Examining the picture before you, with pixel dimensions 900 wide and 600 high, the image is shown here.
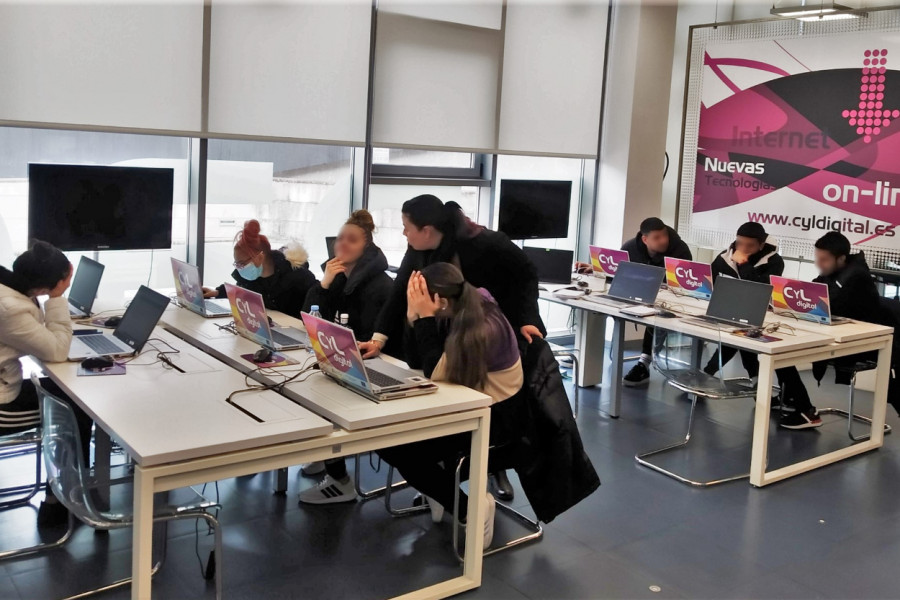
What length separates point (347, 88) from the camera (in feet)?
19.4

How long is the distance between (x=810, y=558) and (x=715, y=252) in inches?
179

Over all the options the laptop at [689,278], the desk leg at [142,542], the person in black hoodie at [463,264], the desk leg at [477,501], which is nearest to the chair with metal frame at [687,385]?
the laptop at [689,278]

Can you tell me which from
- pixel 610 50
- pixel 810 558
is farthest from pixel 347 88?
pixel 810 558

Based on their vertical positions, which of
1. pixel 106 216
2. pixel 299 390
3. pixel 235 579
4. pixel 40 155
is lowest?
pixel 235 579

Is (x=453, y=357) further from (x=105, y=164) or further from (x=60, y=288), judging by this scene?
(x=105, y=164)

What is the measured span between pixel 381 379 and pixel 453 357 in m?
0.27

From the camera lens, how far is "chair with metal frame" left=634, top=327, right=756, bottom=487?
457 cm

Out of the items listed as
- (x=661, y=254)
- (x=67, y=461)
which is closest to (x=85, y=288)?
(x=67, y=461)

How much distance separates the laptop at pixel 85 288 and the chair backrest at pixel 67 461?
58.3 inches

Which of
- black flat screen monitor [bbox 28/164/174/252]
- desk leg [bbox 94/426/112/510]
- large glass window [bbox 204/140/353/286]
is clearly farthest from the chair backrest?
large glass window [bbox 204/140/353/286]

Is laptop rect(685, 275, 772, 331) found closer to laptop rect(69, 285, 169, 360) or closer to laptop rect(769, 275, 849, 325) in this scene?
laptop rect(769, 275, 849, 325)

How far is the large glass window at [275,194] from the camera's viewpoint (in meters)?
5.64

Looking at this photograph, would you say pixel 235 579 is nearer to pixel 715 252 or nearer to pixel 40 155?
pixel 40 155

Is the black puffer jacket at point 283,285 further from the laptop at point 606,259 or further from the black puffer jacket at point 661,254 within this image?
the black puffer jacket at point 661,254
